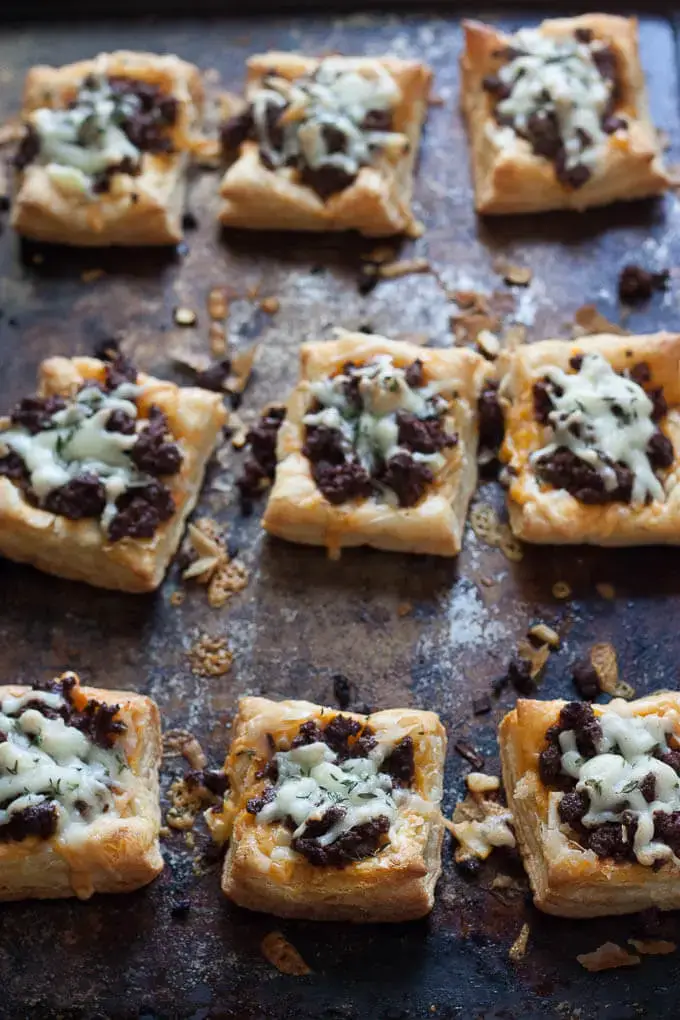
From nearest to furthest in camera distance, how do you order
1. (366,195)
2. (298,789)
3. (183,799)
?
(298,789), (183,799), (366,195)

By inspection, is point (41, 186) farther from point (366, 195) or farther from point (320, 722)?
point (320, 722)

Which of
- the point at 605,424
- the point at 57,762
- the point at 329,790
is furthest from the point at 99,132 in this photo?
the point at 329,790

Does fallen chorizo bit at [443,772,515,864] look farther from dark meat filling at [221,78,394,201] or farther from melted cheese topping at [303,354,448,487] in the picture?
dark meat filling at [221,78,394,201]

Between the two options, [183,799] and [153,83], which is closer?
[183,799]

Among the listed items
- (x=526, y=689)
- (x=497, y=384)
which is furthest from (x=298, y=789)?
(x=497, y=384)

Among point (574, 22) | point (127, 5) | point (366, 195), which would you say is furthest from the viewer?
point (127, 5)

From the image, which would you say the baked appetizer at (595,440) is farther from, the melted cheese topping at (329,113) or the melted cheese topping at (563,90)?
the melted cheese topping at (329,113)

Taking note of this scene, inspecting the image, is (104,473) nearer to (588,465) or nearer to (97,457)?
(97,457)
